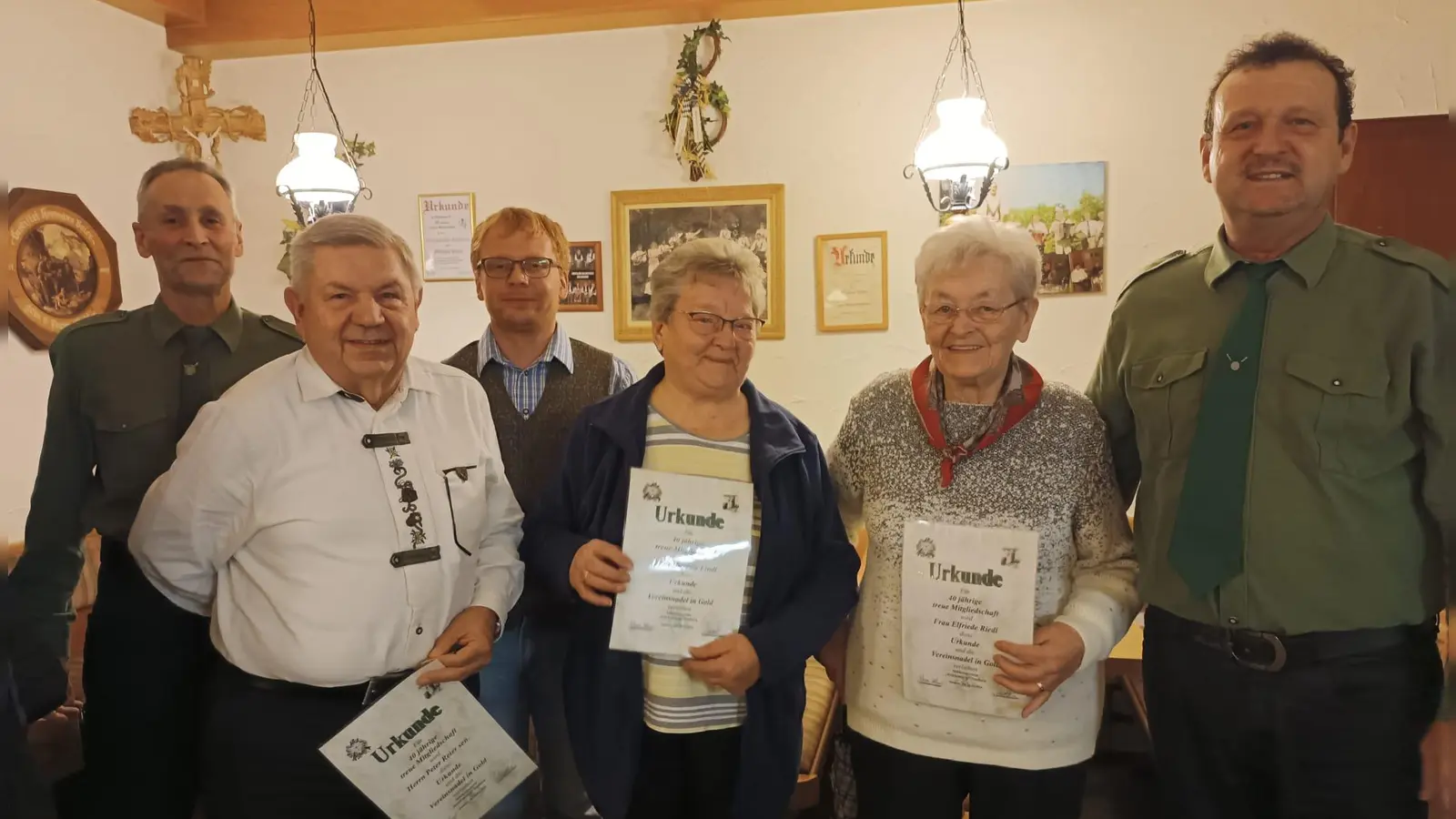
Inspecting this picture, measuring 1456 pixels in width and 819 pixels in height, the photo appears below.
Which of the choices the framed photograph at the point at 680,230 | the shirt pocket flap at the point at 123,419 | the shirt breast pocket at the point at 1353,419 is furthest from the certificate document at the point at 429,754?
the framed photograph at the point at 680,230

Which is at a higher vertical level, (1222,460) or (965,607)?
(1222,460)

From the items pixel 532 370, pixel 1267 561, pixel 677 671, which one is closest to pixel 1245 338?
pixel 1267 561

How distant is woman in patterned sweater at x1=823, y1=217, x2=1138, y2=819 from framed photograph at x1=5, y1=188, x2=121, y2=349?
137 inches

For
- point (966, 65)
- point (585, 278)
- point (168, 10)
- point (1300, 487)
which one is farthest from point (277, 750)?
point (168, 10)

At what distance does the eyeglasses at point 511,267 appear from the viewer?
7.18 ft

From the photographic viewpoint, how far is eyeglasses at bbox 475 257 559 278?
2188 mm

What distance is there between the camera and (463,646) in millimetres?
1571

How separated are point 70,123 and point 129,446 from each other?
2.98m

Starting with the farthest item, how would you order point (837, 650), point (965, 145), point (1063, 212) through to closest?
point (1063, 212), point (965, 145), point (837, 650)

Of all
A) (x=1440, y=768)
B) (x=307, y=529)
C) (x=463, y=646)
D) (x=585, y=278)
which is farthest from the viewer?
(x=585, y=278)

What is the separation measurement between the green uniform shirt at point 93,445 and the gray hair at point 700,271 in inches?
42.7

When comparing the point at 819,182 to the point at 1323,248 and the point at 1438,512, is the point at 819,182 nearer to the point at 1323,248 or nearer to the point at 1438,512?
the point at 1323,248

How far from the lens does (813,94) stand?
4.15 metres

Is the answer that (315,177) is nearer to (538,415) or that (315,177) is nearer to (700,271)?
(538,415)
